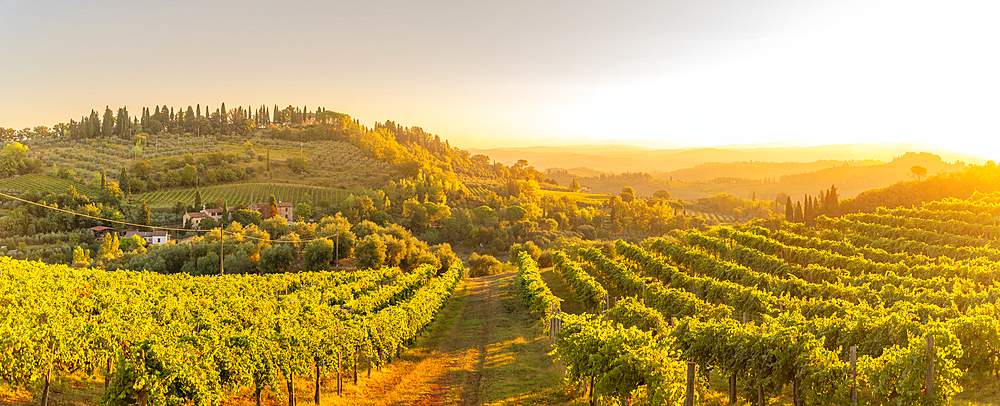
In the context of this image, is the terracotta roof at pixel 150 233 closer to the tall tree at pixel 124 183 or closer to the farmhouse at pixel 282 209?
the farmhouse at pixel 282 209

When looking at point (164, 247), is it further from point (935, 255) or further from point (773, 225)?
point (773, 225)

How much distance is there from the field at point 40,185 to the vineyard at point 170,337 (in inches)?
3452

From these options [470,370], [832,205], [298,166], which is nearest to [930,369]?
[470,370]

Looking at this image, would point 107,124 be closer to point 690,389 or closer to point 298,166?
point 298,166

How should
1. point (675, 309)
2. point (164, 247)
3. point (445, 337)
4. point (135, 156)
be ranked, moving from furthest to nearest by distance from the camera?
1. point (135, 156)
2. point (164, 247)
3. point (445, 337)
4. point (675, 309)

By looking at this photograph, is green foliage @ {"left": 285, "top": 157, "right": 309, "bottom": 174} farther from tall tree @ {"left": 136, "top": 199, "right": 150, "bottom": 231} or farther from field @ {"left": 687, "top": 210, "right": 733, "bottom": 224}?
field @ {"left": 687, "top": 210, "right": 733, "bottom": 224}

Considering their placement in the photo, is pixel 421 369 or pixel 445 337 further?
pixel 445 337

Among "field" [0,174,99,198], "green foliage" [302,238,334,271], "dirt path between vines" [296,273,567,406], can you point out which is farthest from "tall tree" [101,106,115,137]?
"dirt path between vines" [296,273,567,406]

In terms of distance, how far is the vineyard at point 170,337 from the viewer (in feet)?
42.3

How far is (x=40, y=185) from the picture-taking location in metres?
99.6

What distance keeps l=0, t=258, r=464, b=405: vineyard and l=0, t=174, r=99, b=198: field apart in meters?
87.7

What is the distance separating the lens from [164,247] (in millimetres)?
66125

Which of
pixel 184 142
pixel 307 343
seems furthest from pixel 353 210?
pixel 184 142

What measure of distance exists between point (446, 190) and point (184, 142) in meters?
89.6
